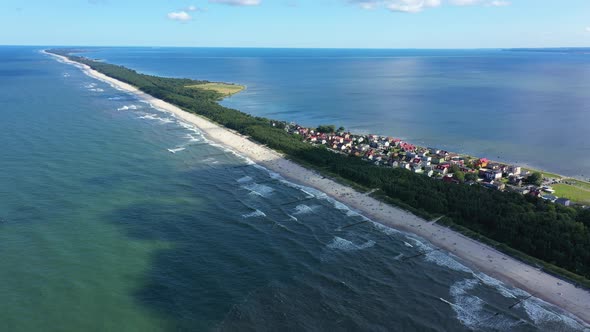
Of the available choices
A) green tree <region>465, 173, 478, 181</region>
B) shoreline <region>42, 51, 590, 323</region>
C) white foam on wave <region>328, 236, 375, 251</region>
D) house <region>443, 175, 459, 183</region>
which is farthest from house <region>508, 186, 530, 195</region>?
white foam on wave <region>328, 236, 375, 251</region>

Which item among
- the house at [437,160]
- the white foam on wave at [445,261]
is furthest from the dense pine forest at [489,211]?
the house at [437,160]

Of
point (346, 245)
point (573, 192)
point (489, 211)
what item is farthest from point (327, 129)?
point (346, 245)

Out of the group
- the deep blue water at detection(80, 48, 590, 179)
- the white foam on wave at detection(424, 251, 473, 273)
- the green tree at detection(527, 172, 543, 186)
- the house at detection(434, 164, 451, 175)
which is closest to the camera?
the white foam on wave at detection(424, 251, 473, 273)

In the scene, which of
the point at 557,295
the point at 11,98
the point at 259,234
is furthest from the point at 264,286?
the point at 11,98

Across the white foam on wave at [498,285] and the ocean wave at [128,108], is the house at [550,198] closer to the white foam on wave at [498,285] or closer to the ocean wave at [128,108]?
the white foam on wave at [498,285]

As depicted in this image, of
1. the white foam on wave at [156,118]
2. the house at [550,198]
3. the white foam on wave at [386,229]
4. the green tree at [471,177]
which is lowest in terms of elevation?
the white foam on wave at [386,229]

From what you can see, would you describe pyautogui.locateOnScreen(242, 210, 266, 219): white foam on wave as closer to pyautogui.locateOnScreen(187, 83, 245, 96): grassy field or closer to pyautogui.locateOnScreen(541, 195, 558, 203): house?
pyautogui.locateOnScreen(541, 195, 558, 203): house
